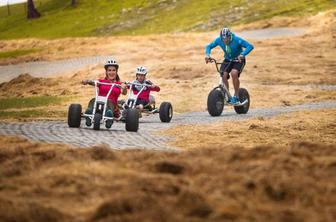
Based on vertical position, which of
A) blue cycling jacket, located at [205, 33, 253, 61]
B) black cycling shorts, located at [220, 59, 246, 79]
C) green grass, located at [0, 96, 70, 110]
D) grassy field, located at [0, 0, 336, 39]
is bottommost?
green grass, located at [0, 96, 70, 110]

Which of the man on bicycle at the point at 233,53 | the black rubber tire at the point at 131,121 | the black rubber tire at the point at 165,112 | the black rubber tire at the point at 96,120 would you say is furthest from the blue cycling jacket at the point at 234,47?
the black rubber tire at the point at 96,120

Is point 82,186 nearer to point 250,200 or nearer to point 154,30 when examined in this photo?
point 250,200

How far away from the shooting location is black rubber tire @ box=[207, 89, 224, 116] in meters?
20.8

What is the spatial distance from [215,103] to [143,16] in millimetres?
56268

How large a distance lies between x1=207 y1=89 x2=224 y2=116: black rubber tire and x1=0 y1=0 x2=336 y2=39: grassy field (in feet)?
131

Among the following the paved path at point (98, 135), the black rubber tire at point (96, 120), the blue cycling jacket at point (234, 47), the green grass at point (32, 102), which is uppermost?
the blue cycling jacket at point (234, 47)

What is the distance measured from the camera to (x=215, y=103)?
20.8m

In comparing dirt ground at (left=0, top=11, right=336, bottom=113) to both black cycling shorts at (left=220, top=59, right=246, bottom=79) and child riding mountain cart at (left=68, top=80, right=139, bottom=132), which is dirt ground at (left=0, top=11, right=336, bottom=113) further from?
child riding mountain cart at (left=68, top=80, right=139, bottom=132)

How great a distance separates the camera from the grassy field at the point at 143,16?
64.2m

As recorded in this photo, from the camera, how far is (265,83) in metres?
32.5

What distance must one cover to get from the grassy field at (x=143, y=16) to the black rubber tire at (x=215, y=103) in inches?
1575

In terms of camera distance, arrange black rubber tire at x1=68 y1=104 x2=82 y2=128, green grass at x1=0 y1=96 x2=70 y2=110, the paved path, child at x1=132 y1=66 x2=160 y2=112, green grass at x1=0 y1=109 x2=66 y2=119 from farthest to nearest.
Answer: green grass at x1=0 y1=96 x2=70 y2=110 → green grass at x1=0 y1=109 x2=66 y2=119 → child at x1=132 y1=66 x2=160 y2=112 → black rubber tire at x1=68 y1=104 x2=82 y2=128 → the paved path

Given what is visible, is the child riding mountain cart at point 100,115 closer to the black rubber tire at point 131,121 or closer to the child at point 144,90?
the black rubber tire at point 131,121

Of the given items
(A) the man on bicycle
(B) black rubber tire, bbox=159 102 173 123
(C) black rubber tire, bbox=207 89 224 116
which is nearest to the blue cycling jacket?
(A) the man on bicycle
